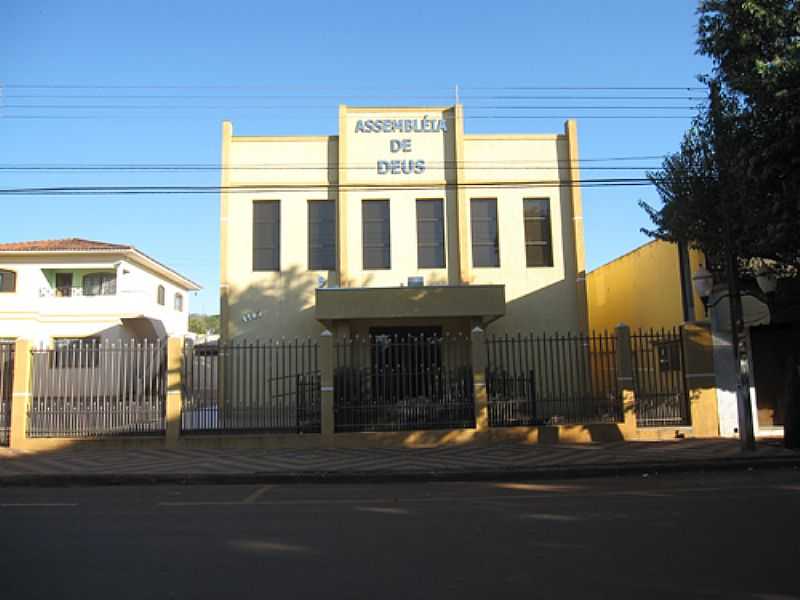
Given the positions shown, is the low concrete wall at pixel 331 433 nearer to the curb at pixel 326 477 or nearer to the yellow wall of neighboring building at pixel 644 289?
the curb at pixel 326 477

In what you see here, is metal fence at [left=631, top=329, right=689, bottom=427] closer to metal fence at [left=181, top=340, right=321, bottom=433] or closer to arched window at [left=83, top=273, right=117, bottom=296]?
metal fence at [left=181, top=340, right=321, bottom=433]

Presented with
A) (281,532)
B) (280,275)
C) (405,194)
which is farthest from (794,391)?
(280,275)

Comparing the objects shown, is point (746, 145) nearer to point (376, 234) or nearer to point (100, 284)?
point (376, 234)

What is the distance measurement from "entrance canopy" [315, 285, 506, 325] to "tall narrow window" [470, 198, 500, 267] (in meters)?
2.56

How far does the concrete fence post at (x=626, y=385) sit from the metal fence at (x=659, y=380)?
35 centimetres

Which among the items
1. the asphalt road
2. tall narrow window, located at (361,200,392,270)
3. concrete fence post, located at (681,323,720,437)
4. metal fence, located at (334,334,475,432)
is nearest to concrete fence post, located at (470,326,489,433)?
metal fence, located at (334,334,475,432)

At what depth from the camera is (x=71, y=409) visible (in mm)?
13203

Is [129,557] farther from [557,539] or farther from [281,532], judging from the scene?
[557,539]

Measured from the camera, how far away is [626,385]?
1334 cm

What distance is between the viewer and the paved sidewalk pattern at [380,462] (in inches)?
407

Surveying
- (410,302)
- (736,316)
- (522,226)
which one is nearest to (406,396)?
(410,302)

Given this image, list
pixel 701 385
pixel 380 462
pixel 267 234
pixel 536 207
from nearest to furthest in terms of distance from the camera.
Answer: pixel 380 462 → pixel 701 385 → pixel 267 234 → pixel 536 207

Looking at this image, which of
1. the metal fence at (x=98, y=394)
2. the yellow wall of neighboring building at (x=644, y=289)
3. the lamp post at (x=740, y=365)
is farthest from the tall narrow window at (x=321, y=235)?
the lamp post at (x=740, y=365)

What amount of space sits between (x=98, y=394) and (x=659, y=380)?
39.7 feet
